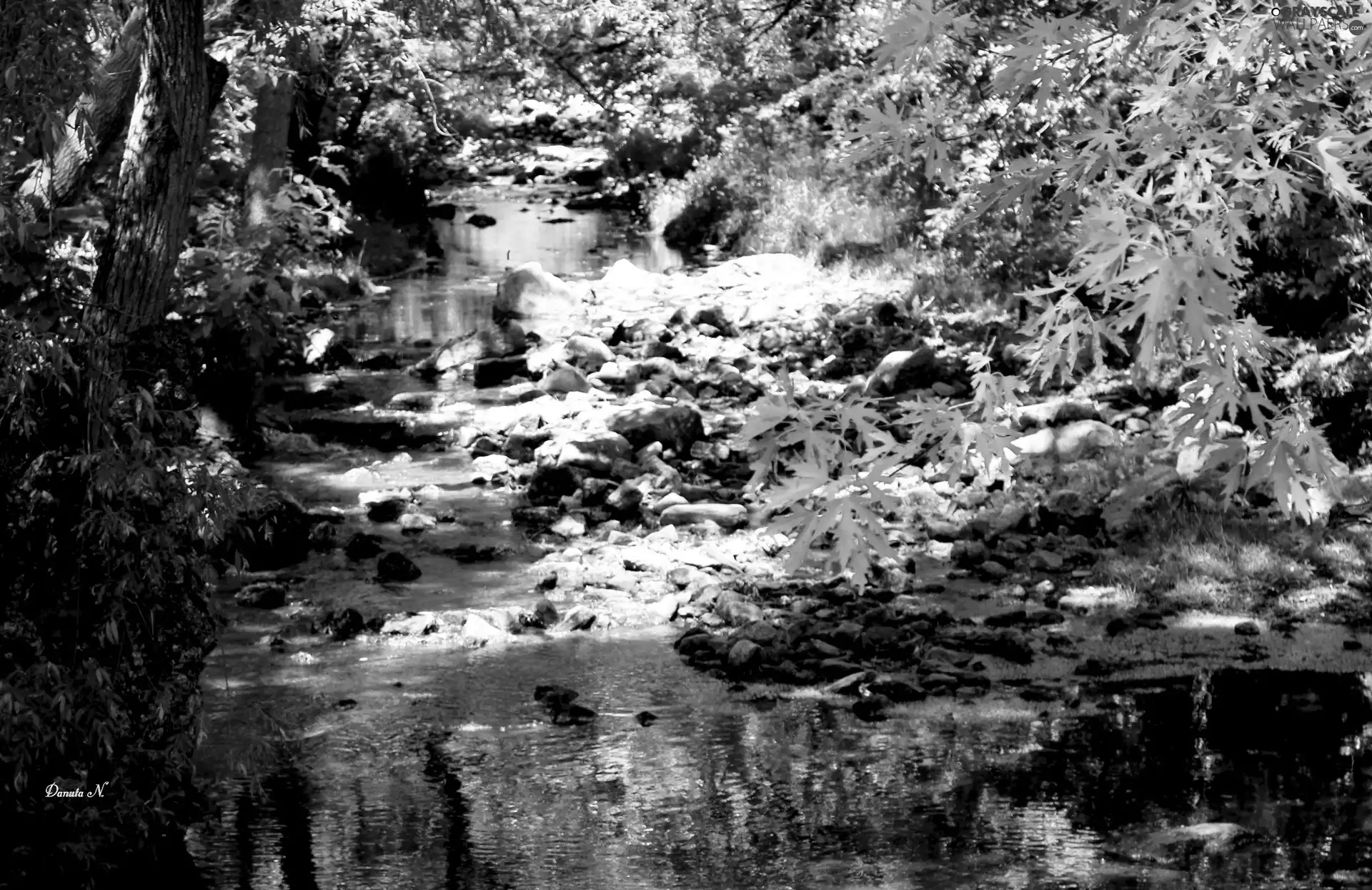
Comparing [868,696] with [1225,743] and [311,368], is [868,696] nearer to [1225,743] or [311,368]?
[1225,743]

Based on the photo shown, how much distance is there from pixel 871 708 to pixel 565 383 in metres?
7.63

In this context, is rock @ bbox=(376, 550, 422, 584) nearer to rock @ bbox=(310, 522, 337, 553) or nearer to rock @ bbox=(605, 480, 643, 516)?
rock @ bbox=(310, 522, 337, 553)

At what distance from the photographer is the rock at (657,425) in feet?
40.5

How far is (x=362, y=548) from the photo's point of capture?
1002 cm

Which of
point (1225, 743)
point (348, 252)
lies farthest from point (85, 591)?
point (348, 252)

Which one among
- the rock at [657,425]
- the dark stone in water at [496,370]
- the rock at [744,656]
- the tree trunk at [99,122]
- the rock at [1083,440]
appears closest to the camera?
the rock at [744,656]

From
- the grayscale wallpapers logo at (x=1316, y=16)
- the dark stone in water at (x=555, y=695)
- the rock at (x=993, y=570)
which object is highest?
the grayscale wallpapers logo at (x=1316, y=16)

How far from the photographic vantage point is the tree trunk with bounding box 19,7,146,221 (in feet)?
27.5

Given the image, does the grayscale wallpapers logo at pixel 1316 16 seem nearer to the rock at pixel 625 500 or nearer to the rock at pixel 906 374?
the rock at pixel 625 500

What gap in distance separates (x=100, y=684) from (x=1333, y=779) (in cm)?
510

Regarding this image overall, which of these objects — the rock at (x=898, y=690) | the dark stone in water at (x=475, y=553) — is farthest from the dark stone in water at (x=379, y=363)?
the rock at (x=898, y=690)

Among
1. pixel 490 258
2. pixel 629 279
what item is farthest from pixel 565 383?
pixel 490 258

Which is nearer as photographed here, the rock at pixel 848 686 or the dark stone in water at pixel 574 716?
the dark stone in water at pixel 574 716

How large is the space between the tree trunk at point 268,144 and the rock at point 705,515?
666 centimetres
